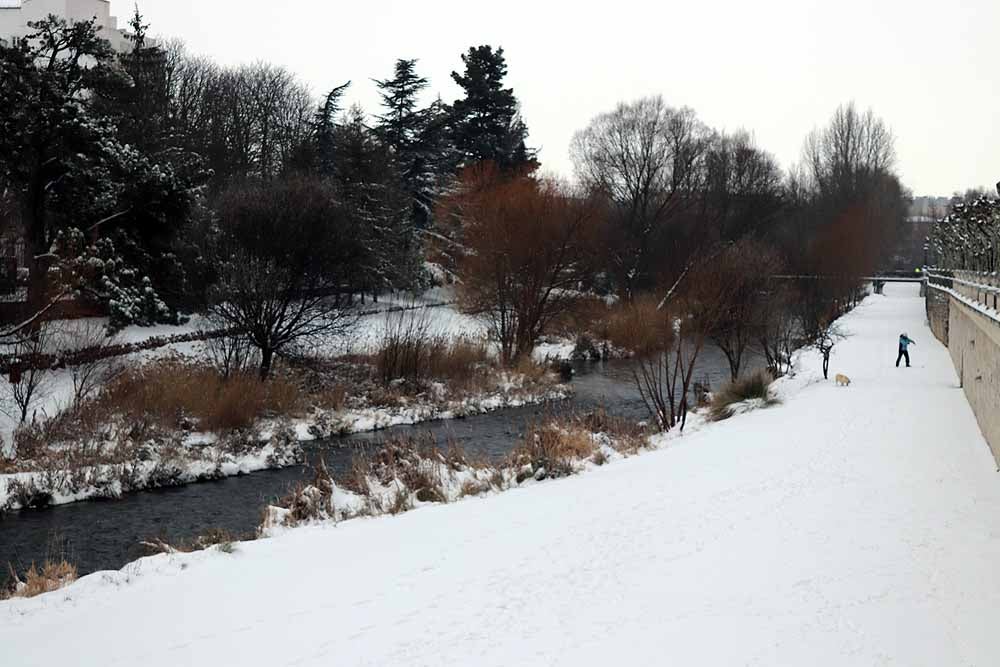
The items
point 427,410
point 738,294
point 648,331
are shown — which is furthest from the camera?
point 738,294

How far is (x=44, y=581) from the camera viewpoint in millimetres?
10469

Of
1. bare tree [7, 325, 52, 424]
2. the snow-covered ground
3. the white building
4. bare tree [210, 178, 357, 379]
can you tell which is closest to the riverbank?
bare tree [7, 325, 52, 424]

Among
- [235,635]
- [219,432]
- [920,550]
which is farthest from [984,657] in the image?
[219,432]

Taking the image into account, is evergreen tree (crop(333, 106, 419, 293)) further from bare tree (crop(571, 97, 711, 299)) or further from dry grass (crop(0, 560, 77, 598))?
dry grass (crop(0, 560, 77, 598))

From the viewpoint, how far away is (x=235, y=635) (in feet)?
26.4

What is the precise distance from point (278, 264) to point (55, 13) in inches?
1105

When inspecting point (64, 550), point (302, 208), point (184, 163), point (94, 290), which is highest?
point (184, 163)

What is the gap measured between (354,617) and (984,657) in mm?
5530

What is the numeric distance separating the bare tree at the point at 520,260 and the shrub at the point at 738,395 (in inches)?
366

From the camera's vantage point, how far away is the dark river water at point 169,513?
511 inches

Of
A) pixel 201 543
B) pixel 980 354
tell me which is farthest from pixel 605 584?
pixel 980 354

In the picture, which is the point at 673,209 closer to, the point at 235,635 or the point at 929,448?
the point at 929,448

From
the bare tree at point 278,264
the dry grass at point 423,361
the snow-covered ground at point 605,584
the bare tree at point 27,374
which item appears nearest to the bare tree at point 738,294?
the dry grass at point 423,361

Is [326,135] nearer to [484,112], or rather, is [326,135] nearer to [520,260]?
[484,112]
